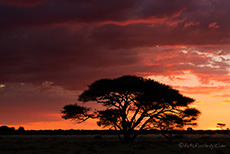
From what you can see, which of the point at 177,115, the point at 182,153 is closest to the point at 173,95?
the point at 177,115

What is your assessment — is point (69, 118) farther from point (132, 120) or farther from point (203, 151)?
point (203, 151)

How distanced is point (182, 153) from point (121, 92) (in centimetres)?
1187

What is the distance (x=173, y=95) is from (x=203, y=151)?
892 centimetres

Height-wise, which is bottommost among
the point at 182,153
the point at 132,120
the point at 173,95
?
the point at 182,153

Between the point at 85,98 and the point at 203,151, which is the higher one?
the point at 85,98

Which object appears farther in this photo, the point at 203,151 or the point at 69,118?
the point at 69,118

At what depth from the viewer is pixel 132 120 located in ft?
151

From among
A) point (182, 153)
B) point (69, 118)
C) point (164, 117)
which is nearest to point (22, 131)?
point (69, 118)

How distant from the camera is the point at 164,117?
46.7 meters

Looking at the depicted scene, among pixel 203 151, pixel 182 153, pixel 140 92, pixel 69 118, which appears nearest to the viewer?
pixel 182 153

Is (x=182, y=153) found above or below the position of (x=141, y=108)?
below

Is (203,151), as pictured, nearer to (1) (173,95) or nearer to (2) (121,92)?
(1) (173,95)

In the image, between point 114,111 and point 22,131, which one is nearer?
point 114,111

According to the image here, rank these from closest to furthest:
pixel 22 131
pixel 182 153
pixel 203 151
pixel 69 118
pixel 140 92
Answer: pixel 182 153 → pixel 203 151 → pixel 140 92 → pixel 69 118 → pixel 22 131
